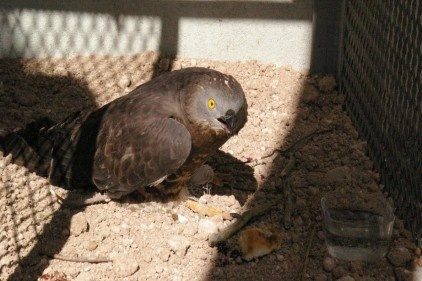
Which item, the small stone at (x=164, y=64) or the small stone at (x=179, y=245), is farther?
the small stone at (x=164, y=64)

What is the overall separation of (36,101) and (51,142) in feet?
2.80

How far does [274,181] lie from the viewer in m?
5.29

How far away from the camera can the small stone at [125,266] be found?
4.53m

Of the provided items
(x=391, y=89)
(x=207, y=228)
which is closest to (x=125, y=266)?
(x=207, y=228)

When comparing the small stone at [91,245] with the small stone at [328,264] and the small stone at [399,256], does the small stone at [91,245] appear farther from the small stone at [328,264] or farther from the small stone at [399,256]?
the small stone at [399,256]

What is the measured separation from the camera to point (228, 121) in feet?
15.3

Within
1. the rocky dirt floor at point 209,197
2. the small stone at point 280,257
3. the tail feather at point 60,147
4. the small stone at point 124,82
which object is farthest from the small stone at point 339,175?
the small stone at point 124,82

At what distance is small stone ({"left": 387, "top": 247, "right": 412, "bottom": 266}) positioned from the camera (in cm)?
453

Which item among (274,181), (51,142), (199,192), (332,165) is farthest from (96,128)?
(332,165)

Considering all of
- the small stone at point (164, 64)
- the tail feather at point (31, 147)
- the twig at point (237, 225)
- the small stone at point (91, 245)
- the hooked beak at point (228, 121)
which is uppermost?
the hooked beak at point (228, 121)

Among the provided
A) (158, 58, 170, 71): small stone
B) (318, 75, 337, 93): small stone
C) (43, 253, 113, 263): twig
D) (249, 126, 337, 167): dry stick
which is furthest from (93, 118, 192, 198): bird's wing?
(318, 75, 337, 93): small stone

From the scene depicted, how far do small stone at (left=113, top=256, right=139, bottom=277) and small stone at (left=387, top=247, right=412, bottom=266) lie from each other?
1595 mm

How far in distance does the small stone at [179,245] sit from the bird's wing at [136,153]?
42 centimetres

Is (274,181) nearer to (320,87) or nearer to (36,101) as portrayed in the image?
(320,87)
